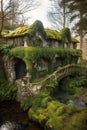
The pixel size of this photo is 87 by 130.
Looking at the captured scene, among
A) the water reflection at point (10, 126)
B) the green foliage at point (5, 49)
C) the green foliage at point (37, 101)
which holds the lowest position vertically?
the water reflection at point (10, 126)

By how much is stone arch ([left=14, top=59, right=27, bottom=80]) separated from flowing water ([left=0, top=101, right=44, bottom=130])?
4.77 metres

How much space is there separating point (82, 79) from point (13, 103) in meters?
10.1

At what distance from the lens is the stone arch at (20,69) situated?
86.2 feet

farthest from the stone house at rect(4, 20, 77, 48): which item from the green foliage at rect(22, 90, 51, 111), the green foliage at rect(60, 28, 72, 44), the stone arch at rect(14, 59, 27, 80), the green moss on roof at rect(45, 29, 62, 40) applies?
the green foliage at rect(22, 90, 51, 111)

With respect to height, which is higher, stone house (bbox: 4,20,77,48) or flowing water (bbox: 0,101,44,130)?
stone house (bbox: 4,20,77,48)

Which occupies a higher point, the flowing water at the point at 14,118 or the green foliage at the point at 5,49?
the green foliage at the point at 5,49

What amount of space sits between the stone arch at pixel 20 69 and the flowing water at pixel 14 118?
4774mm

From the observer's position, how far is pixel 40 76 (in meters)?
25.7

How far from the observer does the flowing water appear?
1703 centimetres

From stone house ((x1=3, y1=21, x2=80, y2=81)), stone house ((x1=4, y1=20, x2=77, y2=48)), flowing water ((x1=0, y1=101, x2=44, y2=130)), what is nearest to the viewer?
flowing water ((x1=0, y1=101, x2=44, y2=130))

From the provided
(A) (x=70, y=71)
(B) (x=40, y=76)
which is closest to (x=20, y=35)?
(B) (x=40, y=76)

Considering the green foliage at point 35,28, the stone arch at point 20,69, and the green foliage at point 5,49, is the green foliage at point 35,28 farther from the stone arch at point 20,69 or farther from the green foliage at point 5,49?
the stone arch at point 20,69

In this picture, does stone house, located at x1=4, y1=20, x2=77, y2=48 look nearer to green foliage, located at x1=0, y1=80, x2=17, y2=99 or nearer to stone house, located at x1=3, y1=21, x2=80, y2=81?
stone house, located at x1=3, y1=21, x2=80, y2=81

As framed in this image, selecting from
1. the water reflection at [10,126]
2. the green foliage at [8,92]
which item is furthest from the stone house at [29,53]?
the water reflection at [10,126]
